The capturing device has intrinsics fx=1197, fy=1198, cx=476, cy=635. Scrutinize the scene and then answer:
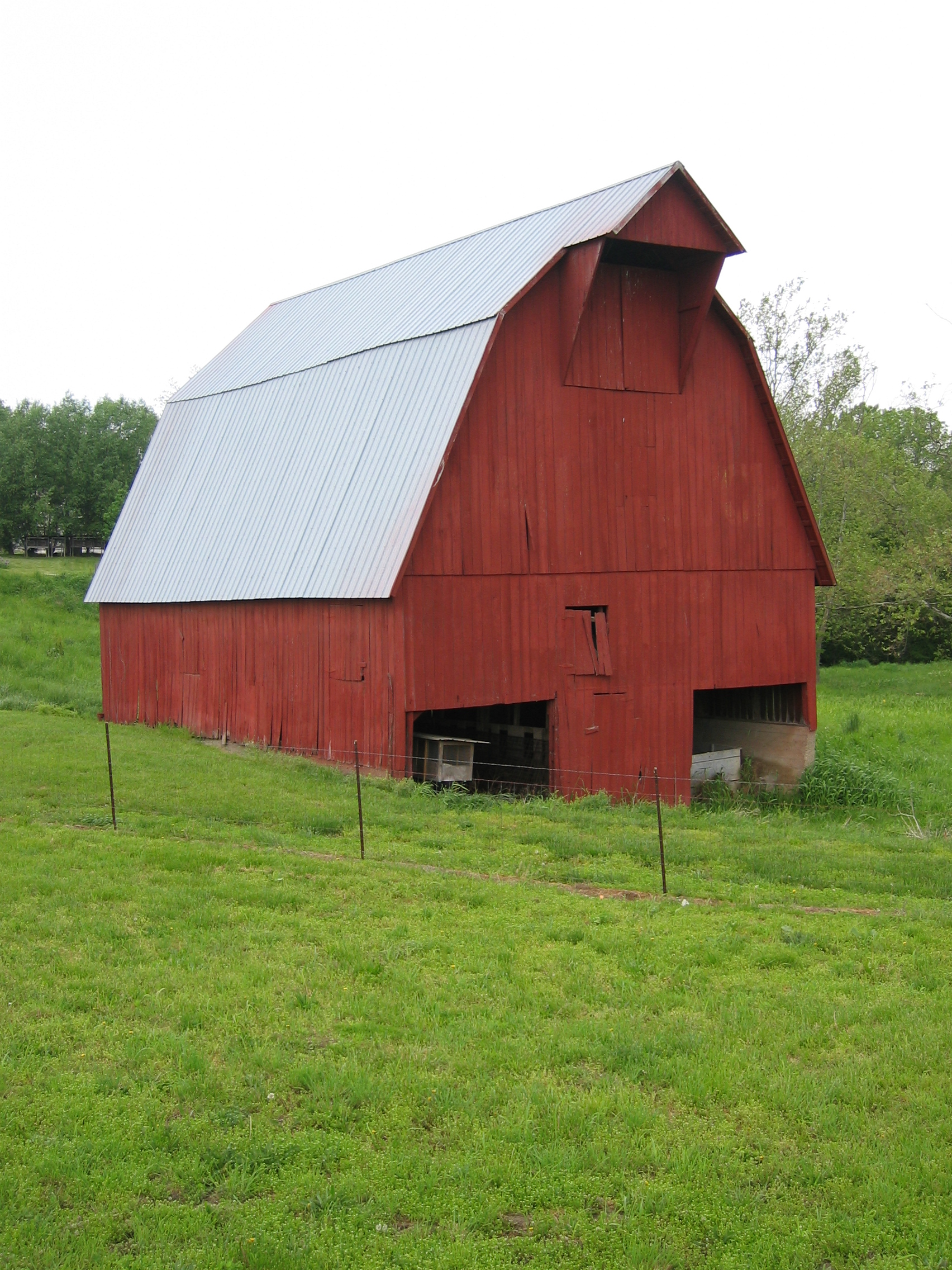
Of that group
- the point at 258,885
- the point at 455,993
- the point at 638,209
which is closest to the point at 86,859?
the point at 258,885

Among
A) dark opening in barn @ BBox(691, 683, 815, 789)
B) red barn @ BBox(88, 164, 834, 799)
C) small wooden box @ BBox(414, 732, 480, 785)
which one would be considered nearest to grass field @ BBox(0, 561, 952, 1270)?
small wooden box @ BBox(414, 732, 480, 785)

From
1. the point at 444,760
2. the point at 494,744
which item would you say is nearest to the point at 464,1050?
the point at 444,760

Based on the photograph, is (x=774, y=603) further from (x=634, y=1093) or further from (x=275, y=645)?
(x=634, y=1093)

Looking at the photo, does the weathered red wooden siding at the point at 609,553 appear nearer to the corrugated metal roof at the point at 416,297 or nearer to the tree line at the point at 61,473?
the corrugated metal roof at the point at 416,297

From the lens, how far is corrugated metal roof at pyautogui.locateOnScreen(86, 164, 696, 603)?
18.3 m

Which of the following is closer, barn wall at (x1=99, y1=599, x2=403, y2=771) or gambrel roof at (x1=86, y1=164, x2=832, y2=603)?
barn wall at (x1=99, y1=599, x2=403, y2=771)

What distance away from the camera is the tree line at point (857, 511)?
3525 cm

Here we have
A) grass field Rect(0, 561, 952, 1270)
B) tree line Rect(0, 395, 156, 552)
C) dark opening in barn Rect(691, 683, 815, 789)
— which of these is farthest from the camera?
tree line Rect(0, 395, 156, 552)

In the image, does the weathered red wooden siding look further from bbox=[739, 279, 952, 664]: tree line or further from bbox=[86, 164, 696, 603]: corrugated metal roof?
bbox=[739, 279, 952, 664]: tree line

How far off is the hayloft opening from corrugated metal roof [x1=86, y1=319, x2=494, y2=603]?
2.79 meters

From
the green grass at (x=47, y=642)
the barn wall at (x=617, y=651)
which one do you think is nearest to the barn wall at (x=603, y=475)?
the barn wall at (x=617, y=651)

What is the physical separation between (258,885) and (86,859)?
6.76 ft

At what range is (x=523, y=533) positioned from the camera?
18.7m

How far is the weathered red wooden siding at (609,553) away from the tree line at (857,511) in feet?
46.6
